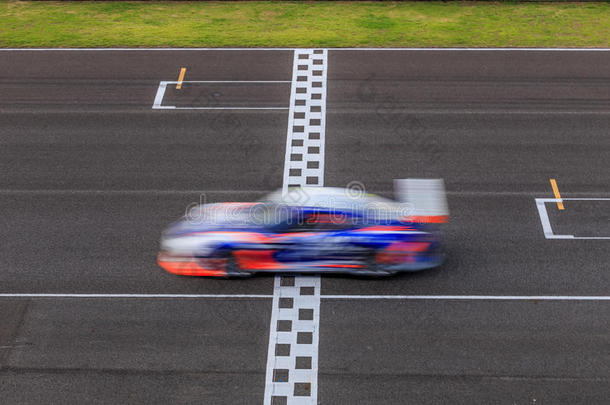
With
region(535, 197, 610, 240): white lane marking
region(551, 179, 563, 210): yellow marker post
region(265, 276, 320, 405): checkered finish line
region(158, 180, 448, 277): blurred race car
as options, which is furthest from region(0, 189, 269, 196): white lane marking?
region(551, 179, 563, 210): yellow marker post

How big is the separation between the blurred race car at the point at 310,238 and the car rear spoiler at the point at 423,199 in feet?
0.15

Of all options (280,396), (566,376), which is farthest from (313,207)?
(566,376)

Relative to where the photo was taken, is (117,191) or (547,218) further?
(117,191)

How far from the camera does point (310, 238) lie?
14.0 m

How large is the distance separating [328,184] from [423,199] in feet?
8.54

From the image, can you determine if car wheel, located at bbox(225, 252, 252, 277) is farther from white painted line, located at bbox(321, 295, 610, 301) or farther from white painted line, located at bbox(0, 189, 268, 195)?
white painted line, located at bbox(0, 189, 268, 195)

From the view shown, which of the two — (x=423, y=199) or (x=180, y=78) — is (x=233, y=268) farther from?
(x=180, y=78)

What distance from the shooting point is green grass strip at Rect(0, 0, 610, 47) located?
23.2 meters

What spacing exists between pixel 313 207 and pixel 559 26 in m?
14.3

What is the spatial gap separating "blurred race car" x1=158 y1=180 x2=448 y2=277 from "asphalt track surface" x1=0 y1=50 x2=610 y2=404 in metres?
0.46

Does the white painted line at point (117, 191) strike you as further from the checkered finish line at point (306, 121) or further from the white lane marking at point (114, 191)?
the checkered finish line at point (306, 121)

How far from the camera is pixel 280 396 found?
12633 millimetres

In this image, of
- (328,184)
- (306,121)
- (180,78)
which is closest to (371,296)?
(328,184)

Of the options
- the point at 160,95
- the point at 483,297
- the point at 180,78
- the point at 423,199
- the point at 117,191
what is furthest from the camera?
the point at 180,78
